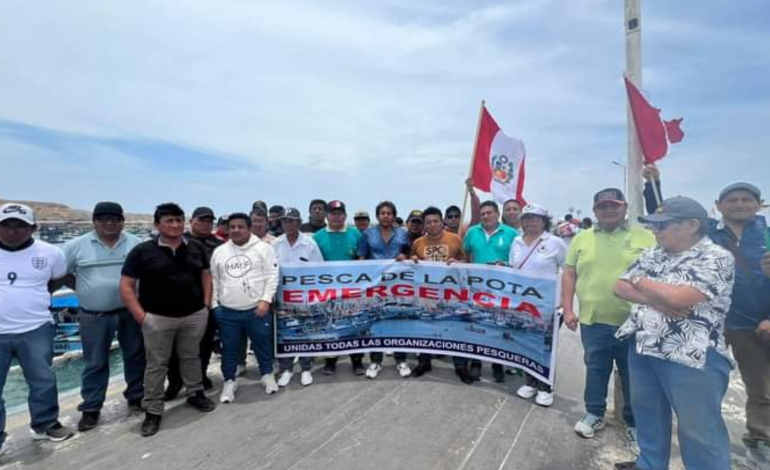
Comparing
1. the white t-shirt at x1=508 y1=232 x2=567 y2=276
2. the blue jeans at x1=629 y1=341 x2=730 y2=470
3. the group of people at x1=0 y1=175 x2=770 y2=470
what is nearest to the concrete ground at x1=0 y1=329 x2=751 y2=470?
the group of people at x1=0 y1=175 x2=770 y2=470

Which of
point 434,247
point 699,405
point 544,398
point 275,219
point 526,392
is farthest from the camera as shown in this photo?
point 275,219

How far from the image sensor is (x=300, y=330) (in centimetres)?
432

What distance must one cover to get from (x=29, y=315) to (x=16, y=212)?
0.85m

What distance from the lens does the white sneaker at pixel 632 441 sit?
2.81 m

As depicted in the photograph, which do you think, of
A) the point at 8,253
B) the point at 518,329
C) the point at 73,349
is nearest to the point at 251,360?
the point at 8,253

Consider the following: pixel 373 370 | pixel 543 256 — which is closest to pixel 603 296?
pixel 543 256

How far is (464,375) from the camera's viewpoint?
13.3ft

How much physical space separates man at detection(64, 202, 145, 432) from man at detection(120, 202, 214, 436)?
267 mm

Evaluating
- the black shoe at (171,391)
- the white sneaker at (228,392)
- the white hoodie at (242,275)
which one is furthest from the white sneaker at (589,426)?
the black shoe at (171,391)

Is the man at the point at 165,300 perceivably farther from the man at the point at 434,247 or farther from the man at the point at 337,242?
the man at the point at 434,247

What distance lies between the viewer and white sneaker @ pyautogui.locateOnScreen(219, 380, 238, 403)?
3764 millimetres

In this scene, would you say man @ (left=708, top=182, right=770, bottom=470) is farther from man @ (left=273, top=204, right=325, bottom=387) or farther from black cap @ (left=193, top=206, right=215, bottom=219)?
black cap @ (left=193, top=206, right=215, bottom=219)

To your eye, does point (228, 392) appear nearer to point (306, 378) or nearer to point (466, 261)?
point (306, 378)

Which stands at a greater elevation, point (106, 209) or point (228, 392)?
point (106, 209)
